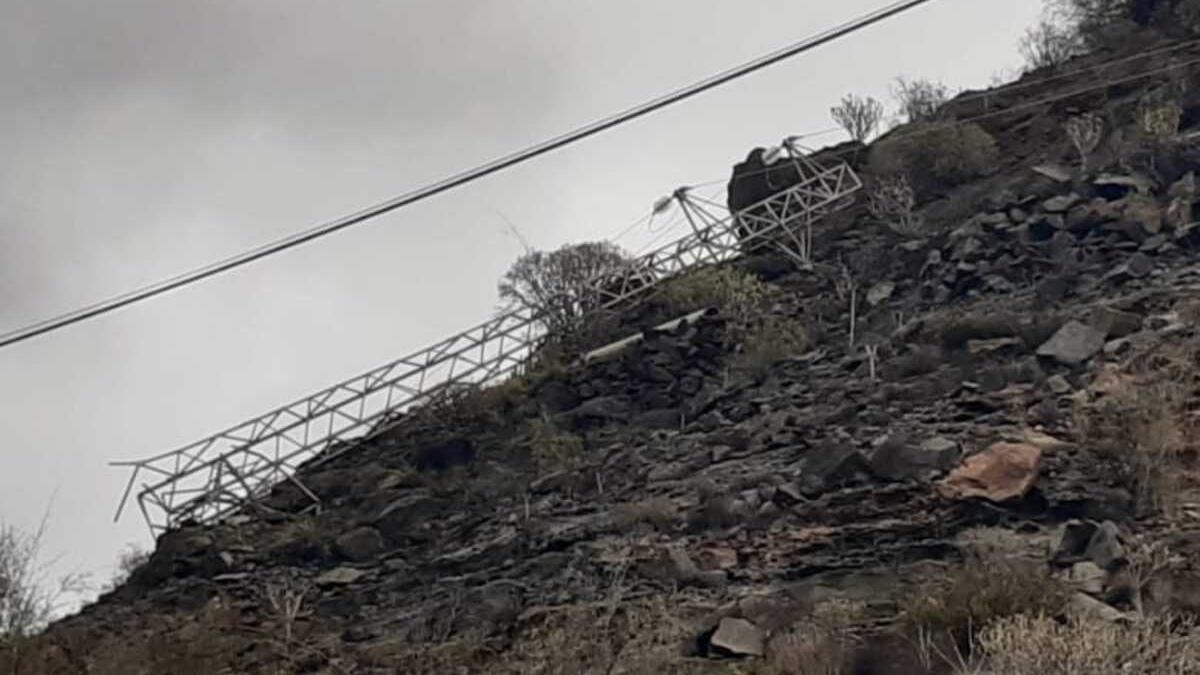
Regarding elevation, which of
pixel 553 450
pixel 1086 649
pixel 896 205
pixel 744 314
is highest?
pixel 896 205

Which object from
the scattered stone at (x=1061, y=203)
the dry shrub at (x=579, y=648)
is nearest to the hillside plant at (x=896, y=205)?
the scattered stone at (x=1061, y=203)

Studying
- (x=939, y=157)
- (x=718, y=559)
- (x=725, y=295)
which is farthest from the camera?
(x=939, y=157)

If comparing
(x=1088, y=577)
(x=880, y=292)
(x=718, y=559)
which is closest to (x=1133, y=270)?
(x=880, y=292)

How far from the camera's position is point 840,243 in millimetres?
27469

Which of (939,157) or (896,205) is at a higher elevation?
(939,157)

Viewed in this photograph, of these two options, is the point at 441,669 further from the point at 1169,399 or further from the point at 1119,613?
the point at 1169,399

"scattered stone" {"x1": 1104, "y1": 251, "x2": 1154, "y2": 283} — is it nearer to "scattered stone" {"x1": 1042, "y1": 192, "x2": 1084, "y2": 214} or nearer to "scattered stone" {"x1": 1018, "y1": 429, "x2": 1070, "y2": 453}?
"scattered stone" {"x1": 1042, "y1": 192, "x2": 1084, "y2": 214}

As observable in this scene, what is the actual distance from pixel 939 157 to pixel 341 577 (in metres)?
16.4

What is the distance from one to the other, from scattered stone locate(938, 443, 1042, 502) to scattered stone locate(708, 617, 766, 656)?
3.60 m

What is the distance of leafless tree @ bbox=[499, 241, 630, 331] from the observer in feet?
94.3

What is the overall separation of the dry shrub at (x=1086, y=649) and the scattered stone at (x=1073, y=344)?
789cm

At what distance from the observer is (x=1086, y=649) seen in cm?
877

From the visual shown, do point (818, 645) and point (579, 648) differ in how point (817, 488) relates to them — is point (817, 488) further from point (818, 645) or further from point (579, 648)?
point (818, 645)

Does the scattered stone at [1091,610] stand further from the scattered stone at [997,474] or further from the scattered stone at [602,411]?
the scattered stone at [602,411]
